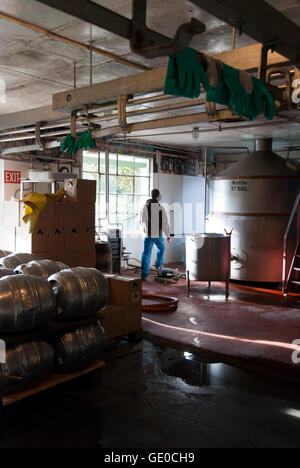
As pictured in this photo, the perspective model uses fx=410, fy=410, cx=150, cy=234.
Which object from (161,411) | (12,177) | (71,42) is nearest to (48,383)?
(161,411)

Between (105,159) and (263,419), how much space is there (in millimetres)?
7554

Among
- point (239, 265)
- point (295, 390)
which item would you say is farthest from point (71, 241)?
point (239, 265)

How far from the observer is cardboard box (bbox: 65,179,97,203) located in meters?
6.00

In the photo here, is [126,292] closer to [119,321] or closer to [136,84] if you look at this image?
[119,321]

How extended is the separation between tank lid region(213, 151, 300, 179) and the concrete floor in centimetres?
506

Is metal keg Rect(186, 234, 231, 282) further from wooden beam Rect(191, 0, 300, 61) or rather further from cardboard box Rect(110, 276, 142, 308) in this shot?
wooden beam Rect(191, 0, 300, 61)

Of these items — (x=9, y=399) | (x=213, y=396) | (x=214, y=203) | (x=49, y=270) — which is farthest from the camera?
(x=214, y=203)

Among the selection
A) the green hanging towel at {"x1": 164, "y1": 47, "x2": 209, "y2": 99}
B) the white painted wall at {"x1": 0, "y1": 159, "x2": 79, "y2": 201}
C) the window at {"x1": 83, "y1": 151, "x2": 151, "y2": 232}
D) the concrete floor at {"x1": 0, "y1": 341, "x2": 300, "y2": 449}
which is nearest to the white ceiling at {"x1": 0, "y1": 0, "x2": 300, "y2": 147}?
the green hanging towel at {"x1": 164, "y1": 47, "x2": 209, "y2": 99}

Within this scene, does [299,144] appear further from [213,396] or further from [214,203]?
[213,396]

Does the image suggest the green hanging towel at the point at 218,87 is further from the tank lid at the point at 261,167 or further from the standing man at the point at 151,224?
the standing man at the point at 151,224

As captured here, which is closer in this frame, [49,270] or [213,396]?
[213,396]

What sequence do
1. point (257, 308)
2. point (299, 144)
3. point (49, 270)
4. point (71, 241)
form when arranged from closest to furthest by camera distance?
point (49, 270)
point (71, 241)
point (257, 308)
point (299, 144)

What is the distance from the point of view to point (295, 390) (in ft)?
13.0

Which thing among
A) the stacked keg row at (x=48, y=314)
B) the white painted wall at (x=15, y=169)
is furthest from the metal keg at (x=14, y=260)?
the white painted wall at (x=15, y=169)
